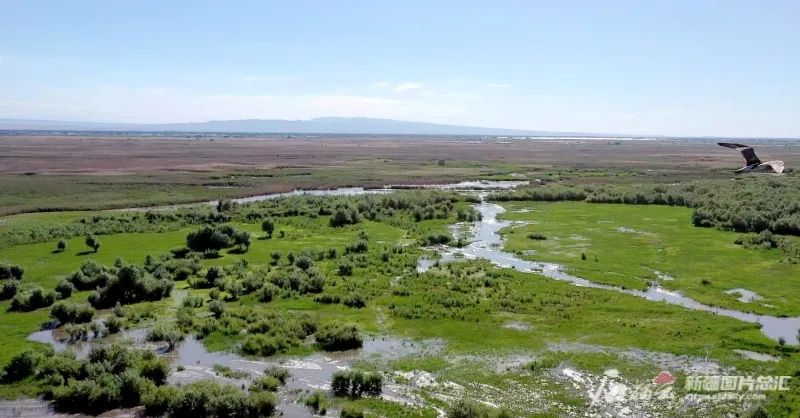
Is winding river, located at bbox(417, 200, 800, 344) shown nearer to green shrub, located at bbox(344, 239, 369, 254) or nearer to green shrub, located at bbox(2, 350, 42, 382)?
green shrub, located at bbox(344, 239, 369, 254)

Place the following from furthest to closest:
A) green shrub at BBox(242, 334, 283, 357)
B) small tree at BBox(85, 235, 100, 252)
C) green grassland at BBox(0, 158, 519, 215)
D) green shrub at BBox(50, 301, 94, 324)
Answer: green grassland at BBox(0, 158, 519, 215) → small tree at BBox(85, 235, 100, 252) → green shrub at BBox(50, 301, 94, 324) → green shrub at BBox(242, 334, 283, 357)

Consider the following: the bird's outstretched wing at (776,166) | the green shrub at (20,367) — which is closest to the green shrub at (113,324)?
the green shrub at (20,367)

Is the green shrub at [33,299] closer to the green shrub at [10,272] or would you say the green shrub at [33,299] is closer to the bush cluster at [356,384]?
the green shrub at [10,272]

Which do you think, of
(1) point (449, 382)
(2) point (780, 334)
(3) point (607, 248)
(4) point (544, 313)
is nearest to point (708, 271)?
(3) point (607, 248)

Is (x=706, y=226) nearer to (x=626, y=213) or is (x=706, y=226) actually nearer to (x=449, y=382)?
(x=626, y=213)

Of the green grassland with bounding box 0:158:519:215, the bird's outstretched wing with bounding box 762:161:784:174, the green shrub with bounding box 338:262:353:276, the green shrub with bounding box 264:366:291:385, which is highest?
the bird's outstretched wing with bounding box 762:161:784:174

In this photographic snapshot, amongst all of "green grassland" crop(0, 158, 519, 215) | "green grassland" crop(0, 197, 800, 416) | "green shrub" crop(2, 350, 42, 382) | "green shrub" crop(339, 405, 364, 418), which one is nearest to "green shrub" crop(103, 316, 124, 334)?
"green grassland" crop(0, 197, 800, 416)

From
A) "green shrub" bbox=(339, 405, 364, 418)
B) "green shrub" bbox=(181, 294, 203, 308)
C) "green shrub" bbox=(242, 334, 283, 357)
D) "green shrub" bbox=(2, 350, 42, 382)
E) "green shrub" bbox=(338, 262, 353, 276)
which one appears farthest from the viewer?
"green shrub" bbox=(338, 262, 353, 276)
